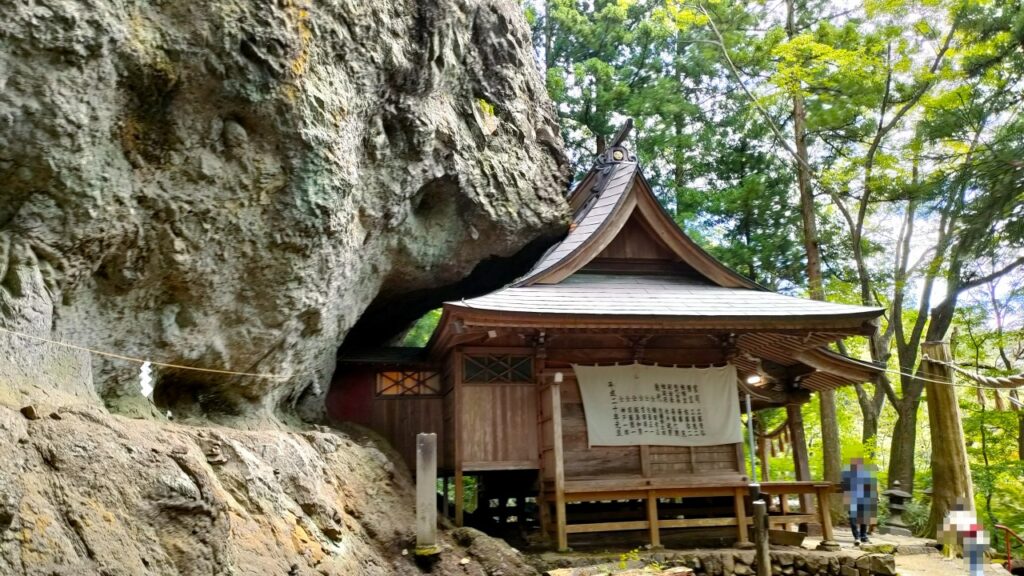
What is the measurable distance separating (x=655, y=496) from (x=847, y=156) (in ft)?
43.7

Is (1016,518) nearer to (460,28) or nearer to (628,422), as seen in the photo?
(628,422)

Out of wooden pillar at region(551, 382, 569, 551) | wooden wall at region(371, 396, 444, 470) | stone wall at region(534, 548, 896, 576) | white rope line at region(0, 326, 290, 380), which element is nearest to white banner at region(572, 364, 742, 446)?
wooden pillar at region(551, 382, 569, 551)

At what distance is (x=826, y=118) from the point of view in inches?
674

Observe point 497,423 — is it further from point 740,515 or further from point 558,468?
point 740,515

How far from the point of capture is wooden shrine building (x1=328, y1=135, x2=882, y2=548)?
946 centimetres

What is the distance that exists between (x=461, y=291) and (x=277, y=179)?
6967mm

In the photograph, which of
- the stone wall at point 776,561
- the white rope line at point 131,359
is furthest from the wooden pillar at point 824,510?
the white rope line at point 131,359

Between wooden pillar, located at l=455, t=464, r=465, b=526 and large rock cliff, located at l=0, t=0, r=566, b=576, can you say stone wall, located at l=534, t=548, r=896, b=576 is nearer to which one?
wooden pillar, located at l=455, t=464, r=465, b=526

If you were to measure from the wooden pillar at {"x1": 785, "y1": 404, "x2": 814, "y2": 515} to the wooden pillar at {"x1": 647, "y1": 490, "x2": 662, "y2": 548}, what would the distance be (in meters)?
3.66

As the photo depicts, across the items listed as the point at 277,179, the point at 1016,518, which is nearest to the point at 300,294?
the point at 277,179

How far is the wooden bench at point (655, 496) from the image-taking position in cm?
922

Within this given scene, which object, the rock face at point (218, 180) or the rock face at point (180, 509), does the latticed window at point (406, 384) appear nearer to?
the rock face at point (218, 180)

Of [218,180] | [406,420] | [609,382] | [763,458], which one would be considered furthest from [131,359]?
[763,458]

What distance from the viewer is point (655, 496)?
31.4 ft
